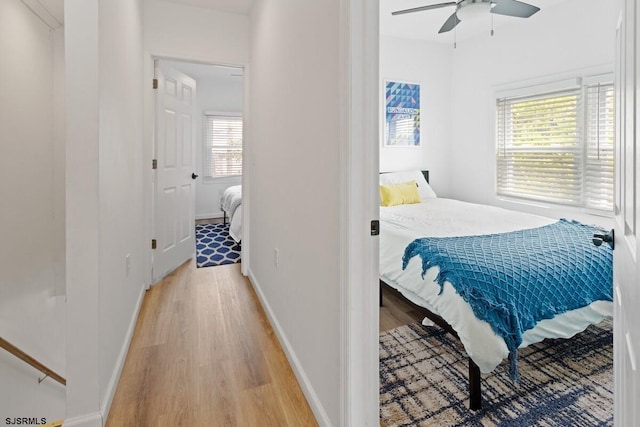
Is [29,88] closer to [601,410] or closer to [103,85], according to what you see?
[103,85]

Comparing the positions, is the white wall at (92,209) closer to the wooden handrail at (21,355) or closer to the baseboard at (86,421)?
the baseboard at (86,421)

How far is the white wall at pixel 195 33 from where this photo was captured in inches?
125

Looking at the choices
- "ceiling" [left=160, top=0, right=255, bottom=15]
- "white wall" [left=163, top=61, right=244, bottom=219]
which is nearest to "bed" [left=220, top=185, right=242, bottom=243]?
"white wall" [left=163, top=61, right=244, bottom=219]

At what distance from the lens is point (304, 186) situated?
177cm

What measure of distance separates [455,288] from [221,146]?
6.10 meters

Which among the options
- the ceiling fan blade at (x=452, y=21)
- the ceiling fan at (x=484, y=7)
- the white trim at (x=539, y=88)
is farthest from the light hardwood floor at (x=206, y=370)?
the white trim at (x=539, y=88)

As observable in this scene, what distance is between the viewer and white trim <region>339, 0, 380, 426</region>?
1.22 meters

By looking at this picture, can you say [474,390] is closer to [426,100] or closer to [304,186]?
[304,186]

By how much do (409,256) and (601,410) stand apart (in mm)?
1170

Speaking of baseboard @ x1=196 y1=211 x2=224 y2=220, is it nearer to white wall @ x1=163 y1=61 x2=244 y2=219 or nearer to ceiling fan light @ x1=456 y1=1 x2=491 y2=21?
white wall @ x1=163 y1=61 x2=244 y2=219

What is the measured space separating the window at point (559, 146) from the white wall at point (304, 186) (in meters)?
3.00

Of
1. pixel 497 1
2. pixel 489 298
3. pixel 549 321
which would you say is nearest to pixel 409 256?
pixel 489 298

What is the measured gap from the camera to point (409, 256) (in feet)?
7.54

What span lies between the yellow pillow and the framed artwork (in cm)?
77
